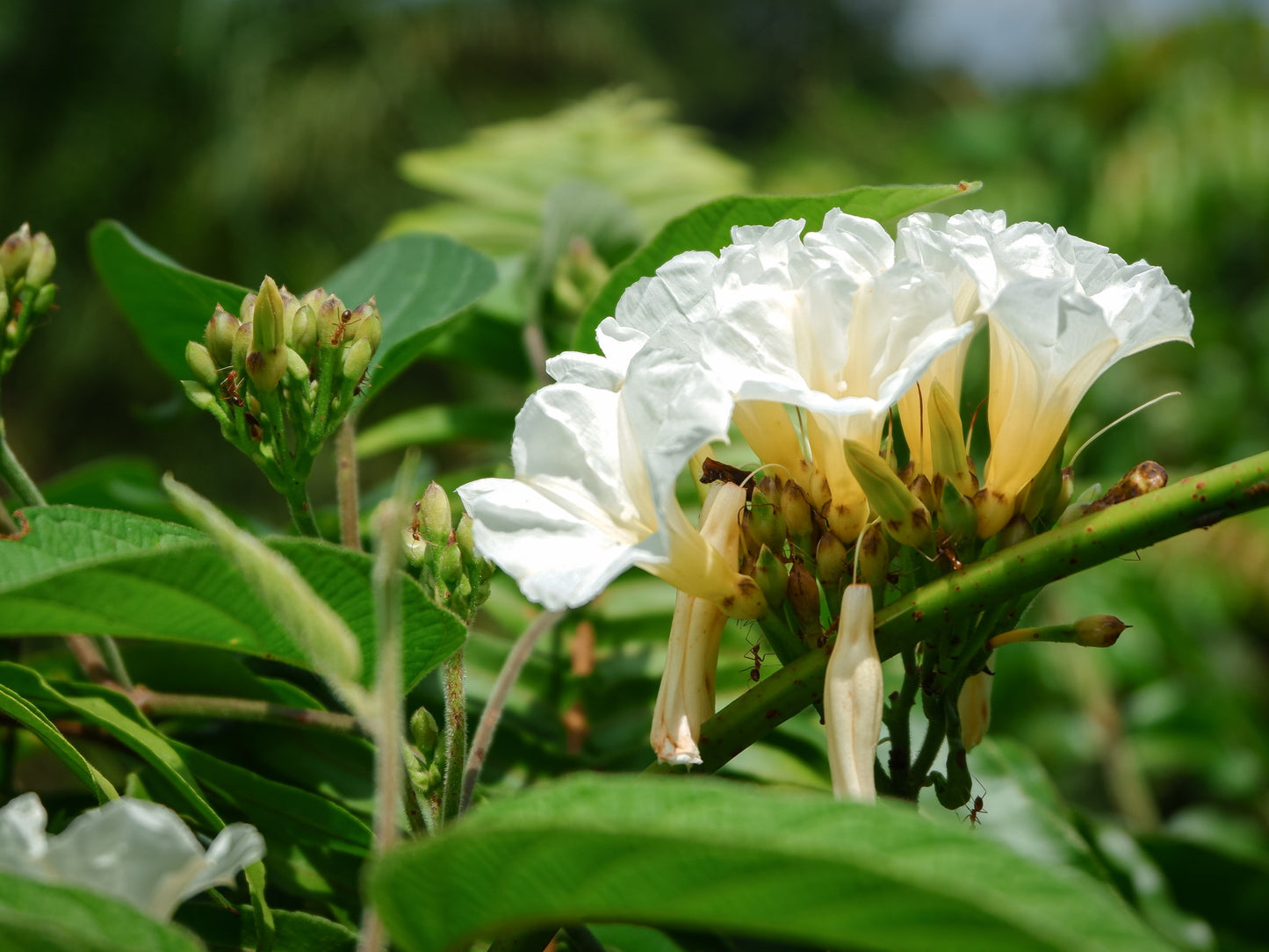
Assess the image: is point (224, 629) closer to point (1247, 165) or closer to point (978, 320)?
point (978, 320)

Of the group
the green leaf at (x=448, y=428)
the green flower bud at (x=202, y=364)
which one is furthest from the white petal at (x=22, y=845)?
the green leaf at (x=448, y=428)

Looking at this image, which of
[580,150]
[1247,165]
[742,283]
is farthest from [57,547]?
[1247,165]

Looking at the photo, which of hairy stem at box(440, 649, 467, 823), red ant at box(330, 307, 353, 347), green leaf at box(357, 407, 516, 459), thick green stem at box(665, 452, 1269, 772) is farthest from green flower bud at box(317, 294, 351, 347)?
green leaf at box(357, 407, 516, 459)

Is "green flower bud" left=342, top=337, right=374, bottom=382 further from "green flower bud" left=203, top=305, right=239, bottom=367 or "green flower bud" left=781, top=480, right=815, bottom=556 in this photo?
"green flower bud" left=781, top=480, right=815, bottom=556

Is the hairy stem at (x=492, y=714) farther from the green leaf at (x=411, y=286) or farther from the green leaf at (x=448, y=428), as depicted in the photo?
the green leaf at (x=448, y=428)

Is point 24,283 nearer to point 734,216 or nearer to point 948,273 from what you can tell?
point 734,216

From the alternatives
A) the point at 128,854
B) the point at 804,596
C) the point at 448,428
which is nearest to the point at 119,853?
the point at 128,854
